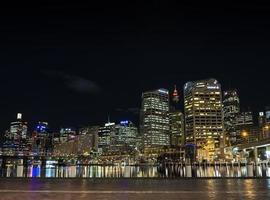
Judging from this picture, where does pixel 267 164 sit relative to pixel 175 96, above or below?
below

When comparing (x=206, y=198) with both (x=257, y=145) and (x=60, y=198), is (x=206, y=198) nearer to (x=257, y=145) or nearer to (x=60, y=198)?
(x=60, y=198)

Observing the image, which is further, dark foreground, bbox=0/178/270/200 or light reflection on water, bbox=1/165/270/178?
light reflection on water, bbox=1/165/270/178

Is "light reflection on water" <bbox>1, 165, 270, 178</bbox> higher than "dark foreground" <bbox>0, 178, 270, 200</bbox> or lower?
higher

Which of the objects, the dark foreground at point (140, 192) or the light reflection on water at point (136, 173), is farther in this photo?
the light reflection on water at point (136, 173)

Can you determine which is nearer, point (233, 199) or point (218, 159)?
point (233, 199)

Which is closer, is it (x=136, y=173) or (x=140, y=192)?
(x=140, y=192)

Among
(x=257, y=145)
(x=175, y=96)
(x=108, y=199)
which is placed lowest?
(x=108, y=199)

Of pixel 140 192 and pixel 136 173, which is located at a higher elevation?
pixel 136 173

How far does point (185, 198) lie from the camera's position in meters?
20.3

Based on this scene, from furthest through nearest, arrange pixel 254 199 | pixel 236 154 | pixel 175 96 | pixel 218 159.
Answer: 1. pixel 218 159
2. pixel 236 154
3. pixel 175 96
4. pixel 254 199

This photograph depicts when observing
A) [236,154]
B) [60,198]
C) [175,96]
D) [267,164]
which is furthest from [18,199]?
[236,154]

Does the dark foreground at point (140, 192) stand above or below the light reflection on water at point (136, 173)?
below

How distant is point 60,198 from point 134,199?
396cm

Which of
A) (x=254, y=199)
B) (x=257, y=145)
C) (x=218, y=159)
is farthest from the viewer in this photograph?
(x=218, y=159)
